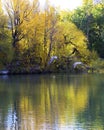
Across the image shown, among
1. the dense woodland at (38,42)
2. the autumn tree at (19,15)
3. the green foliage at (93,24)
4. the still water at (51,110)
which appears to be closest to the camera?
the still water at (51,110)

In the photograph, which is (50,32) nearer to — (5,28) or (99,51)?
(5,28)

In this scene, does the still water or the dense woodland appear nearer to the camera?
the still water

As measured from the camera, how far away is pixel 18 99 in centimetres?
2197

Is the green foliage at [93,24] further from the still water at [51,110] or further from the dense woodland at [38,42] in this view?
the still water at [51,110]

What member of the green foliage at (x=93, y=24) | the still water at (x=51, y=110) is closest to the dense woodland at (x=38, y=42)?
the green foliage at (x=93, y=24)

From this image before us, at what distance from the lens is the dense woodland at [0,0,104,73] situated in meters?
46.3

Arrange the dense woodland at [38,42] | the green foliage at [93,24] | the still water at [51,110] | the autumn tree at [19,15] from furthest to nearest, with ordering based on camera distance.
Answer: the green foliage at [93,24]
the autumn tree at [19,15]
the dense woodland at [38,42]
the still water at [51,110]

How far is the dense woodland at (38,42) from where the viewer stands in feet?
152

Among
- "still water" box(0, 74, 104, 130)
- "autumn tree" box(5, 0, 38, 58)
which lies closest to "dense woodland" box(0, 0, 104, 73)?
"autumn tree" box(5, 0, 38, 58)

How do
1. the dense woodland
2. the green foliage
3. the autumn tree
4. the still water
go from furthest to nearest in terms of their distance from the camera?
the green foliage, the autumn tree, the dense woodland, the still water

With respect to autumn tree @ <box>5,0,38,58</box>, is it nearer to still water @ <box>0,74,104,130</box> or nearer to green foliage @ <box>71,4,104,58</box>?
green foliage @ <box>71,4,104,58</box>

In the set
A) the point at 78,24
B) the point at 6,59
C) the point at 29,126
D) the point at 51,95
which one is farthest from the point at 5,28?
the point at 29,126

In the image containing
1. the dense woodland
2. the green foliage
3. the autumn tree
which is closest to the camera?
the dense woodland

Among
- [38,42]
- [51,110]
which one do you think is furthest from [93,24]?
[51,110]
